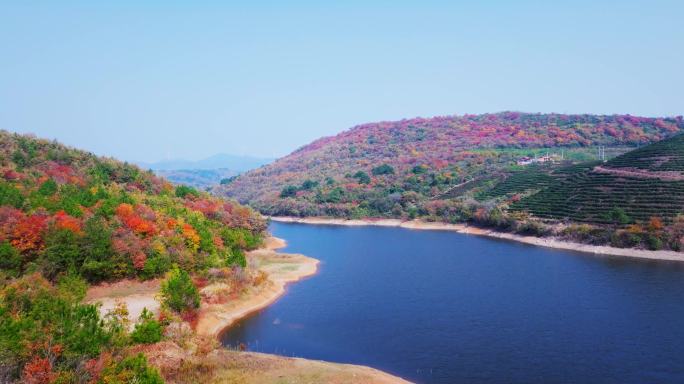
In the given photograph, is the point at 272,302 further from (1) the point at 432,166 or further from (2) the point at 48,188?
(1) the point at 432,166

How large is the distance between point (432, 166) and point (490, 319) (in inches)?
4330

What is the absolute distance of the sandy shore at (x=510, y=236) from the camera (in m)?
66.2

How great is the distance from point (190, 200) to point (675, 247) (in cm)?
6753

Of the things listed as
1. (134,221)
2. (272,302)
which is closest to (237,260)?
(272,302)

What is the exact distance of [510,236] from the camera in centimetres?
8625

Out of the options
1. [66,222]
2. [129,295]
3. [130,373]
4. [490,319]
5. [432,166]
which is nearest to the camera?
[130,373]

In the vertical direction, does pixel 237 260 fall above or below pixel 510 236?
below

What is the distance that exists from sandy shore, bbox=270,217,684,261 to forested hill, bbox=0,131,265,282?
4422 centimetres

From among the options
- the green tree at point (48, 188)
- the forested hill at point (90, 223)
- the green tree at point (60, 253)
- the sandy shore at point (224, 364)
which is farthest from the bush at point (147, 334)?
the green tree at point (48, 188)

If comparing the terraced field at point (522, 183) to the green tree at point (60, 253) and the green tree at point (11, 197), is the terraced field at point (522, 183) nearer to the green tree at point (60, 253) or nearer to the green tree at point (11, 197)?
the green tree at point (60, 253)

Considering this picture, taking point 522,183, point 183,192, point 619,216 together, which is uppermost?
point 522,183

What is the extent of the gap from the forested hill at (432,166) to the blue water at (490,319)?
183ft

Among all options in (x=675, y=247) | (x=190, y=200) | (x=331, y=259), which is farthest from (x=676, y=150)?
(x=190, y=200)

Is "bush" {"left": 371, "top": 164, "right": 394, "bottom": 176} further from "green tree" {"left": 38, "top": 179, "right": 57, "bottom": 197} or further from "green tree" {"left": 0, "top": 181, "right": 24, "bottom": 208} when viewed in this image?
"green tree" {"left": 0, "top": 181, "right": 24, "bottom": 208}
